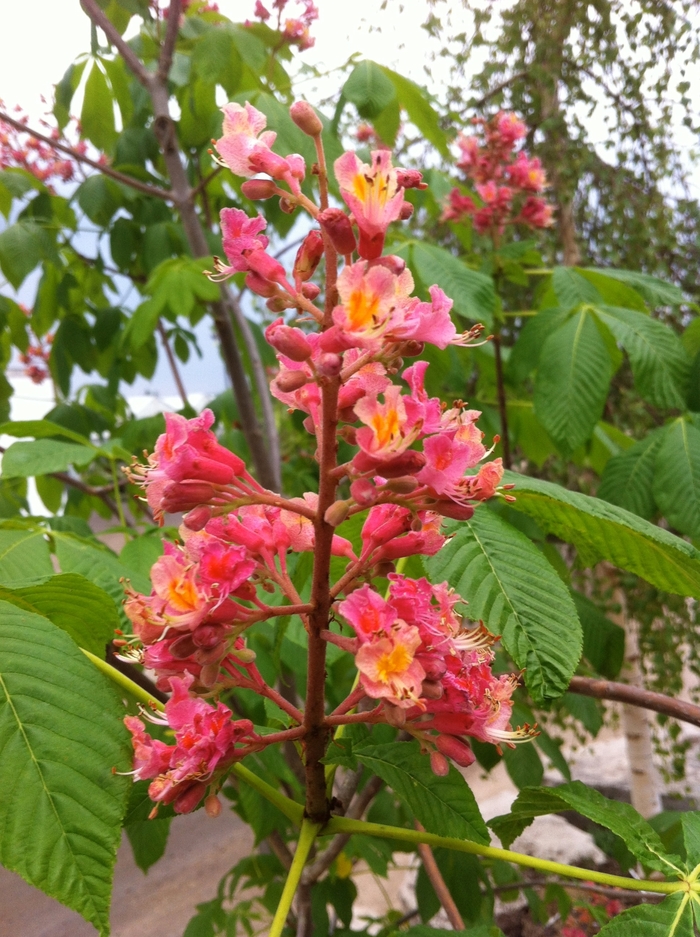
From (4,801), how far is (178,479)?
20cm

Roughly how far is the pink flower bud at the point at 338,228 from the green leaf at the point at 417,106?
1083 millimetres

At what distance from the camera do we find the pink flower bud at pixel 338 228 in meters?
0.40

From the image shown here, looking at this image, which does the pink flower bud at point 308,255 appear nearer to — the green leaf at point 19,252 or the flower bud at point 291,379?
the flower bud at point 291,379

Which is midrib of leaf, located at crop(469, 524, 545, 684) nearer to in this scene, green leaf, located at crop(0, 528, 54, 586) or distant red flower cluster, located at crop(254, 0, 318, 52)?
green leaf, located at crop(0, 528, 54, 586)

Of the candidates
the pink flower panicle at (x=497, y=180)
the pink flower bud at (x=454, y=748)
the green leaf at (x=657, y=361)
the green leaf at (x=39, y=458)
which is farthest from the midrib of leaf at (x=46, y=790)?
the pink flower panicle at (x=497, y=180)

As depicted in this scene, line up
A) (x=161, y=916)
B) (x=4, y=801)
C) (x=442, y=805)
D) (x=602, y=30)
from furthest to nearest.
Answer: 1. (x=602, y=30)
2. (x=161, y=916)
3. (x=442, y=805)
4. (x=4, y=801)

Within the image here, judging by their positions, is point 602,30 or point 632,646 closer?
point 602,30

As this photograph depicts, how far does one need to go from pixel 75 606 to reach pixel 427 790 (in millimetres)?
287

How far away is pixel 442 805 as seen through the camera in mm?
504

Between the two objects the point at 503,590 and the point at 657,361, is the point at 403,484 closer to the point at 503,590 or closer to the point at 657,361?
the point at 503,590

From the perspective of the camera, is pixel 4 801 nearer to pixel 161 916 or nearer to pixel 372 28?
pixel 161 916

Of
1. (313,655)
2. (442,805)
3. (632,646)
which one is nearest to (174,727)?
(313,655)

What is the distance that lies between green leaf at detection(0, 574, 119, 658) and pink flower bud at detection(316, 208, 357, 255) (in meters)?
0.29

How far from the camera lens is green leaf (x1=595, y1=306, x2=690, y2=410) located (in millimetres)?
1041
